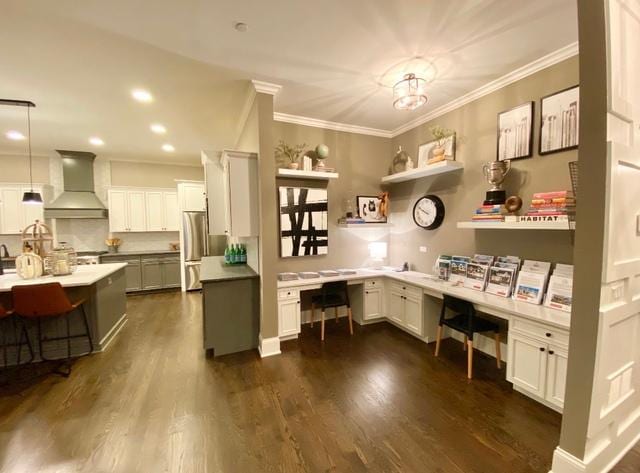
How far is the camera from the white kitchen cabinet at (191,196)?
5.81 metres

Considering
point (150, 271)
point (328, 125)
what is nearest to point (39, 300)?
point (150, 271)

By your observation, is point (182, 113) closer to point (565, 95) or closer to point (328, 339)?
point (328, 339)

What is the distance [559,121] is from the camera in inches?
93.3

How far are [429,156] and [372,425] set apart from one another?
129 inches

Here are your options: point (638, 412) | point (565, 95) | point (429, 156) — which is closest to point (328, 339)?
point (638, 412)

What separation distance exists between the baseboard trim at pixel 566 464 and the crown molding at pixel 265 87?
12.2 ft

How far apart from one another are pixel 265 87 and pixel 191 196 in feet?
12.8

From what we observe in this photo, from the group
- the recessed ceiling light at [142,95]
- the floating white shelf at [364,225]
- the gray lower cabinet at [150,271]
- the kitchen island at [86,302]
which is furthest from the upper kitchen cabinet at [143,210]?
the floating white shelf at [364,225]

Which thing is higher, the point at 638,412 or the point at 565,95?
the point at 565,95

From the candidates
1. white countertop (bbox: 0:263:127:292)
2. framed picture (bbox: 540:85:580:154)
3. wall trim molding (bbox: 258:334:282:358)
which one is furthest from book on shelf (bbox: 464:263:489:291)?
white countertop (bbox: 0:263:127:292)

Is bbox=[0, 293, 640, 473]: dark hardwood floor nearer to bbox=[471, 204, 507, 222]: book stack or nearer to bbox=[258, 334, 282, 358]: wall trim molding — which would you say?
bbox=[258, 334, 282, 358]: wall trim molding

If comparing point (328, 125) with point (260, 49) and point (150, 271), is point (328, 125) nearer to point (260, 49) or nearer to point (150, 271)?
point (260, 49)

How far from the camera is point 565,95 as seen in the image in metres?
2.32

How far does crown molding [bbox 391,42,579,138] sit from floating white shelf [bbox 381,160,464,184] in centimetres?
80
